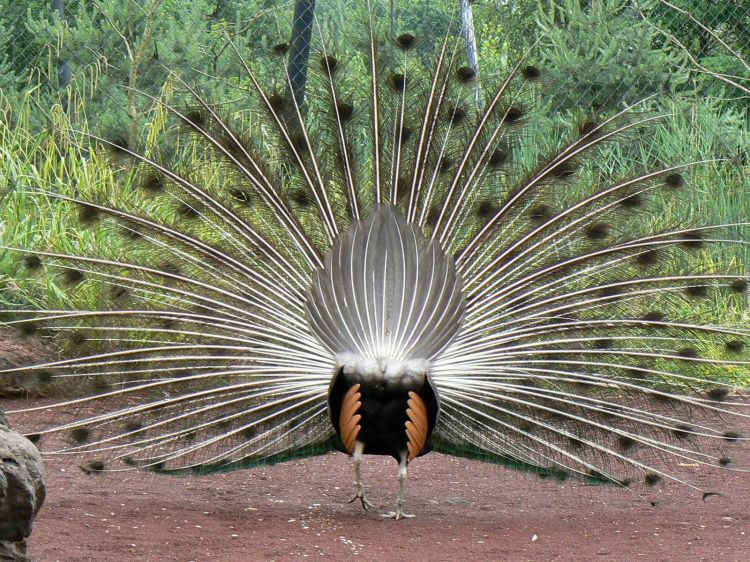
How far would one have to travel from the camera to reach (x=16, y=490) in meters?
3.31

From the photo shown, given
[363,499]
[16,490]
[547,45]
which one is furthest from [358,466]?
[547,45]

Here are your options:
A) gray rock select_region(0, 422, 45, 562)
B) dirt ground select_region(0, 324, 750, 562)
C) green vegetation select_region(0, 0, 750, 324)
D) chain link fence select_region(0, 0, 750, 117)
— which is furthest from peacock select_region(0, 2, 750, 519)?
chain link fence select_region(0, 0, 750, 117)

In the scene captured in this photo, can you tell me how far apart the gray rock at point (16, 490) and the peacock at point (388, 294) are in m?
1.95

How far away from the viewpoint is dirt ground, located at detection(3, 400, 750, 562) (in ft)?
15.7

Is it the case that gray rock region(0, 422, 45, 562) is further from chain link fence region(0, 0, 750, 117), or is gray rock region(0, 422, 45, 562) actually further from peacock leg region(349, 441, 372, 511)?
chain link fence region(0, 0, 750, 117)

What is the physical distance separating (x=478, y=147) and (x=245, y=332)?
1580mm

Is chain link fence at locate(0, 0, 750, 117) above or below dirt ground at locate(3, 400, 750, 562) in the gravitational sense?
above

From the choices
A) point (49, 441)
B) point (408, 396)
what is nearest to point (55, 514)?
point (49, 441)

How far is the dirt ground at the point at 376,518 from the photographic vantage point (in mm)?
4789

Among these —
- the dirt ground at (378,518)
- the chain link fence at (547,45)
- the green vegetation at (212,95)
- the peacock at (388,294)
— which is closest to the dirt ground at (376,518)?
the dirt ground at (378,518)

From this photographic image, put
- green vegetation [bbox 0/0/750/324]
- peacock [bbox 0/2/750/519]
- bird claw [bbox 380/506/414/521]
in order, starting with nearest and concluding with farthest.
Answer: bird claw [bbox 380/506/414/521] < peacock [bbox 0/2/750/519] < green vegetation [bbox 0/0/750/324]

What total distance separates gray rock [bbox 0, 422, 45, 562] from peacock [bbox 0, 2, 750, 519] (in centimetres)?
195

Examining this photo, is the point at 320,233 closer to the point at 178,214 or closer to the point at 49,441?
the point at 178,214

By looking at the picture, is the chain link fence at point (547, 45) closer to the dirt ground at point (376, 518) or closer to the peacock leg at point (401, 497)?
the dirt ground at point (376, 518)
